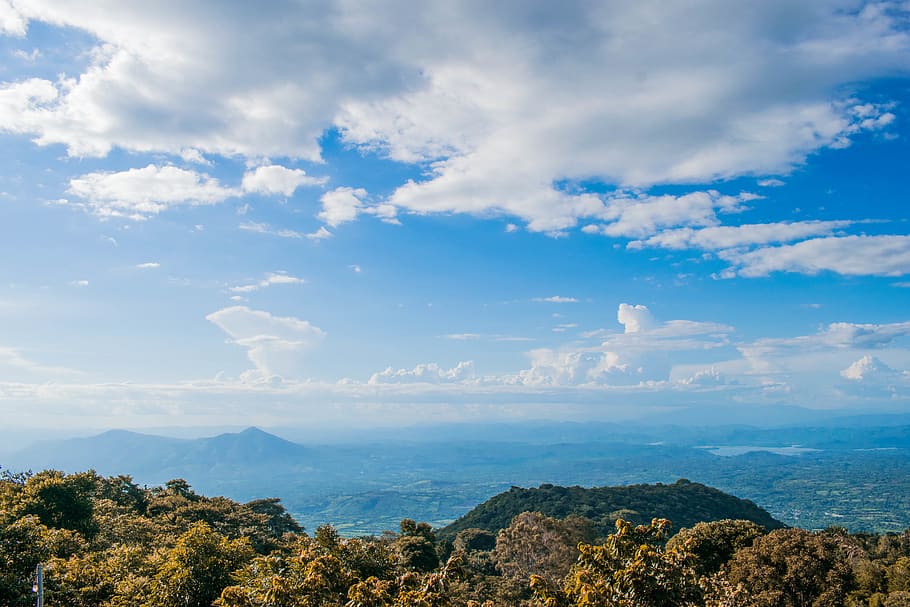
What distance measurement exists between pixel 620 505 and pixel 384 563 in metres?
63.4

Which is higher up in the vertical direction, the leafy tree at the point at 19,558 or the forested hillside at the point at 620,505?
the leafy tree at the point at 19,558

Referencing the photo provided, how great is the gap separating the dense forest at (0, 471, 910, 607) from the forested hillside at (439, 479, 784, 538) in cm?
3214

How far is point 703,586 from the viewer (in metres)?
9.11

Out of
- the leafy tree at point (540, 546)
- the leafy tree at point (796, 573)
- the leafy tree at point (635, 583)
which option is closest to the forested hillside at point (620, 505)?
the leafy tree at point (540, 546)

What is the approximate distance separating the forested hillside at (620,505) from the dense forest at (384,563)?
105ft

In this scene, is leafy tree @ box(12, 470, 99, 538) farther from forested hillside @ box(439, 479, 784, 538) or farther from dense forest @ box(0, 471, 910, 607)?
forested hillside @ box(439, 479, 784, 538)

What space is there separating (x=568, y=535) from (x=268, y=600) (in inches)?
969

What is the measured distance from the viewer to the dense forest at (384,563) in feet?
30.0

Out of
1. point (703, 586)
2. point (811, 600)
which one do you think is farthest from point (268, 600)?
point (811, 600)

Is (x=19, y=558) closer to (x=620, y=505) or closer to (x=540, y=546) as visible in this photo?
(x=540, y=546)

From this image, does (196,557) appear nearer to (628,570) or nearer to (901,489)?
(628,570)

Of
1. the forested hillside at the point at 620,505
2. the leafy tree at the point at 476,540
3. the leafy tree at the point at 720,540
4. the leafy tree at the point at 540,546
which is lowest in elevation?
the forested hillside at the point at 620,505

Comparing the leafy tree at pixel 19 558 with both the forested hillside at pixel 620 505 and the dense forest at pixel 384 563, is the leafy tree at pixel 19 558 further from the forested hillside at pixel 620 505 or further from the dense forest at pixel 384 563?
the forested hillside at pixel 620 505

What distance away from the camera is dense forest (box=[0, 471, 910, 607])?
9.16 metres
